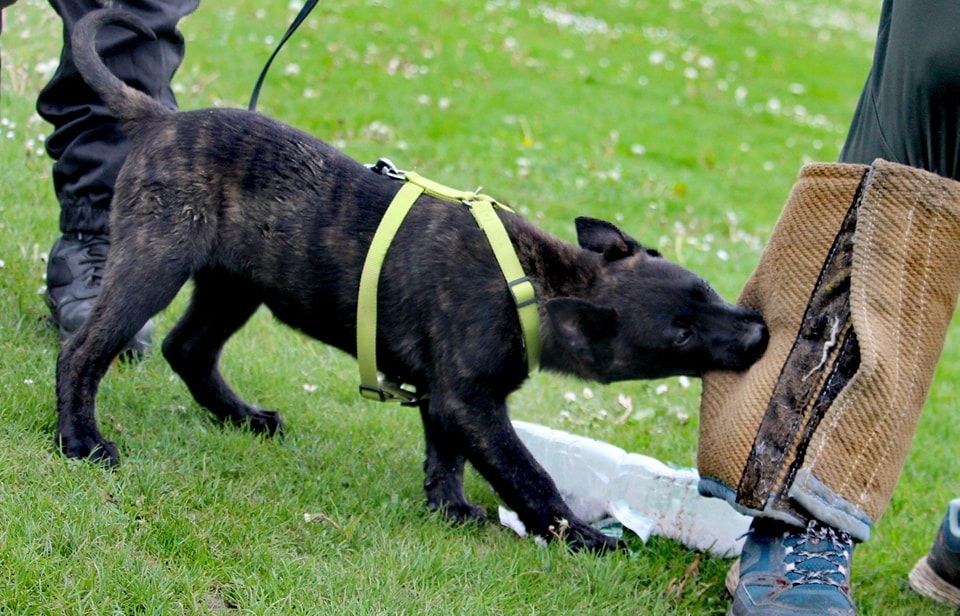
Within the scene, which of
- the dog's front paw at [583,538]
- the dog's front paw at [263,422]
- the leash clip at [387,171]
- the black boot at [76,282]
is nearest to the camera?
the dog's front paw at [583,538]

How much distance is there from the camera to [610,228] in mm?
3893

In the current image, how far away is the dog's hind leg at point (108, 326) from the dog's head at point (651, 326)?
1.26m

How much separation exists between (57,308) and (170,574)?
5.68 ft

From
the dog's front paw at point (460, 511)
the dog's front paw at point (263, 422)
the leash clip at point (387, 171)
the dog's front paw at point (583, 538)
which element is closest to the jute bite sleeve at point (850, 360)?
the dog's front paw at point (583, 538)

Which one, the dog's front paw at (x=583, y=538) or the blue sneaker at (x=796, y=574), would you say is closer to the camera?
the blue sneaker at (x=796, y=574)

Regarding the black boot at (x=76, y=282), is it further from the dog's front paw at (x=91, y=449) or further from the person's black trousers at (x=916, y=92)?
the person's black trousers at (x=916, y=92)

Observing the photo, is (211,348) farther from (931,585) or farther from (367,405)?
(931,585)

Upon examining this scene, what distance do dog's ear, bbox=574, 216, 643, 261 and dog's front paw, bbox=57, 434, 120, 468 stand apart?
171cm

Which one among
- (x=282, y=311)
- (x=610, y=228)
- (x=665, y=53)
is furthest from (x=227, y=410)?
(x=665, y=53)

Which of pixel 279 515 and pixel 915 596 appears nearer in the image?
pixel 279 515

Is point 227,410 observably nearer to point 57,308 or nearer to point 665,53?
point 57,308

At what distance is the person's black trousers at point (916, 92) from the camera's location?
2.99 metres

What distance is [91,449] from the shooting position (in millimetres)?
3377

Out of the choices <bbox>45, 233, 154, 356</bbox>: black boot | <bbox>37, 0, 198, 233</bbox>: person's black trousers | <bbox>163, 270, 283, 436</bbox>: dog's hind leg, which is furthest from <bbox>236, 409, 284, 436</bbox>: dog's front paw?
<bbox>37, 0, 198, 233</bbox>: person's black trousers
